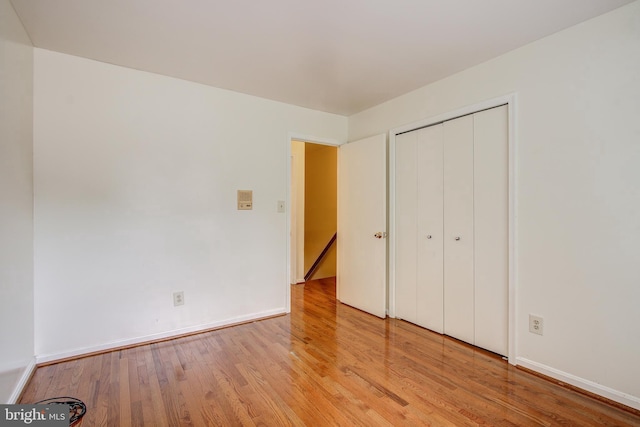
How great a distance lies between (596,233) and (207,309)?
308 centimetres

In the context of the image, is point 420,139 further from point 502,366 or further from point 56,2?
point 56,2

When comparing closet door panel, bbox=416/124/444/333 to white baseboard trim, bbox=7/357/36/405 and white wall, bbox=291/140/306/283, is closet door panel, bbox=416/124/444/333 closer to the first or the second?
white wall, bbox=291/140/306/283

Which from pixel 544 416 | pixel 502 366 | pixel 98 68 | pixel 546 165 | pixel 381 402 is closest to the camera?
pixel 544 416

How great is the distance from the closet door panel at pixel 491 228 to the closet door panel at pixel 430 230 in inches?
13.6

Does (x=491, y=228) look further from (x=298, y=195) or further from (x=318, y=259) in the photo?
(x=318, y=259)

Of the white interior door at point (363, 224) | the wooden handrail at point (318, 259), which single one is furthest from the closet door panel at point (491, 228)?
the wooden handrail at point (318, 259)

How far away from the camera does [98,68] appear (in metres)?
2.42

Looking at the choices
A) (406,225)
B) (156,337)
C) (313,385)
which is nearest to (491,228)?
(406,225)

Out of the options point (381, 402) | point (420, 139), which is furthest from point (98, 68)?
point (381, 402)

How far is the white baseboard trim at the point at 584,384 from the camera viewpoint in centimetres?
174

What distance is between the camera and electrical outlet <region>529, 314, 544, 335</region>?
211 centimetres

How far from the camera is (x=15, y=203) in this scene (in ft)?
6.00

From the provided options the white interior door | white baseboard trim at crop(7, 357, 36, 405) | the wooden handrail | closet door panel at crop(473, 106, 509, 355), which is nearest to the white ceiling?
closet door panel at crop(473, 106, 509, 355)

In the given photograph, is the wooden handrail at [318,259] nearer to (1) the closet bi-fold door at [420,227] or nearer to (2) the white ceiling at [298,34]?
(1) the closet bi-fold door at [420,227]
